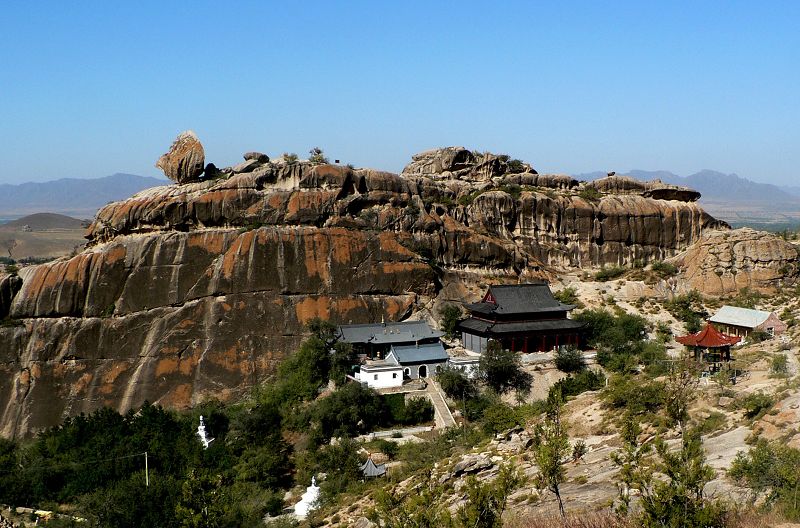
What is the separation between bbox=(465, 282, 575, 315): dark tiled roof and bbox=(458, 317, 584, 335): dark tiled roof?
0.70 m

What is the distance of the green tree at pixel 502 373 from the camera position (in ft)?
131

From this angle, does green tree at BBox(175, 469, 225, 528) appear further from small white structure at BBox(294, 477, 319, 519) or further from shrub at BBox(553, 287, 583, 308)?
shrub at BBox(553, 287, 583, 308)

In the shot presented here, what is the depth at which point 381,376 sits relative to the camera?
40.3 metres

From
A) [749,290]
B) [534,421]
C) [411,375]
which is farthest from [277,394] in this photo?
[749,290]

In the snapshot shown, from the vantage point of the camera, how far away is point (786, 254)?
52531mm

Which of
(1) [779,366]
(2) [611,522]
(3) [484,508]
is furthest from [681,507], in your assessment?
(1) [779,366]

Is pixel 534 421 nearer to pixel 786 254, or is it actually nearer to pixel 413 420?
pixel 413 420

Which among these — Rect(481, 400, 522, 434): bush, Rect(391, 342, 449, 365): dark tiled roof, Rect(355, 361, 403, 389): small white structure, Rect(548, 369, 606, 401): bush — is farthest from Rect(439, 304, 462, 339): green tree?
Rect(481, 400, 522, 434): bush

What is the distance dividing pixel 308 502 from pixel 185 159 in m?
28.9

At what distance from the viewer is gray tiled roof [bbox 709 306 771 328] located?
44125 mm

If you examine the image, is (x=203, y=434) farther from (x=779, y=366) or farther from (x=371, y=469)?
(x=779, y=366)

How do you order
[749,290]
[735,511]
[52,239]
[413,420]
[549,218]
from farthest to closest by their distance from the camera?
1. [52,239]
2. [549,218]
3. [749,290]
4. [413,420]
5. [735,511]

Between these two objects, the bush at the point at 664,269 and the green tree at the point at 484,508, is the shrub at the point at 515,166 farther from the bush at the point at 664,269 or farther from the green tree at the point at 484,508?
the green tree at the point at 484,508

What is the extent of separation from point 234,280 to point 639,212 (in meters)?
30.6
